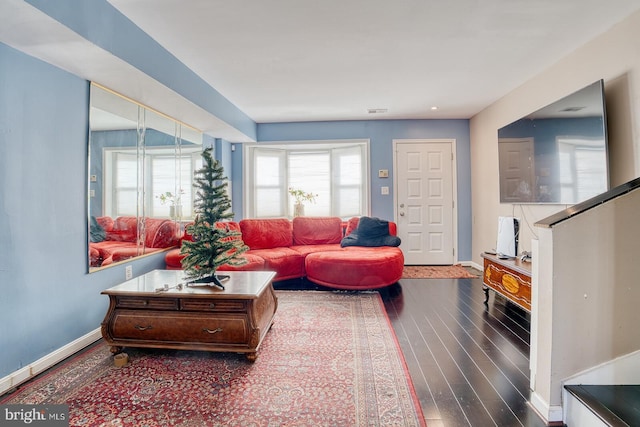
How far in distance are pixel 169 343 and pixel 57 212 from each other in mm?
1213

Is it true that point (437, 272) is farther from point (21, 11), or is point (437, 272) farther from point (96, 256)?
point (21, 11)

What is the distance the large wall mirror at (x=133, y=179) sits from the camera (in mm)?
2348

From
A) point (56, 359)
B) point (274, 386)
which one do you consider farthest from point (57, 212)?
point (274, 386)

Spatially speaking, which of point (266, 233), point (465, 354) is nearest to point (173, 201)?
point (266, 233)

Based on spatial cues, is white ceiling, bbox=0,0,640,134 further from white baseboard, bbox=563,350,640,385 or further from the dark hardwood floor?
the dark hardwood floor

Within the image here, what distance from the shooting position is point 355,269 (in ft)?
10.8

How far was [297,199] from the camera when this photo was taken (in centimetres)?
516

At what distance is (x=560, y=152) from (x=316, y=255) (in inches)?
104

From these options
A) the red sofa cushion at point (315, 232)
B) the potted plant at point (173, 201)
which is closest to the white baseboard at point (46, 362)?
the potted plant at point (173, 201)

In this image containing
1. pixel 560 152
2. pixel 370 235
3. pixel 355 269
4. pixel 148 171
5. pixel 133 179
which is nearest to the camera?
pixel 560 152

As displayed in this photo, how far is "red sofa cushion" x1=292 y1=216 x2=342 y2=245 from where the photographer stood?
4.39m

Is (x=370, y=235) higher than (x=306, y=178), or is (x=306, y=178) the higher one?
(x=306, y=178)

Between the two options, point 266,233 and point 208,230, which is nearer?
point 208,230

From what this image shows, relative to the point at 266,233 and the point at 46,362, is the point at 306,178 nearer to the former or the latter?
the point at 266,233
